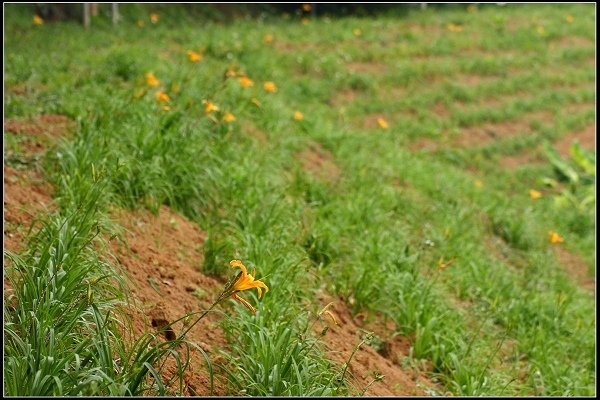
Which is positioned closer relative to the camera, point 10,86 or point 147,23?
point 10,86

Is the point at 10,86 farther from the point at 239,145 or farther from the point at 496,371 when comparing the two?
the point at 496,371

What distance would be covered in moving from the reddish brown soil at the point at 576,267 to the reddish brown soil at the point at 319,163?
2.30 meters

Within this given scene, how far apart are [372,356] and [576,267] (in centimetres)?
434

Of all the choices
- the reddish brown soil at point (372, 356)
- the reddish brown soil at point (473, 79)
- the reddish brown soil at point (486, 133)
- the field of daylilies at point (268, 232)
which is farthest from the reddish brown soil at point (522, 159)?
the reddish brown soil at point (372, 356)

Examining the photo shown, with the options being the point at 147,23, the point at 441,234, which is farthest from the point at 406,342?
the point at 147,23

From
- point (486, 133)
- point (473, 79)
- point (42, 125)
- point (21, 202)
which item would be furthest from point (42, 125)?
point (473, 79)

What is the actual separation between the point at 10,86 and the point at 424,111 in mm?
6102

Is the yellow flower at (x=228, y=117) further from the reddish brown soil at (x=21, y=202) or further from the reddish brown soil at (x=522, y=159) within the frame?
the reddish brown soil at (x=522, y=159)

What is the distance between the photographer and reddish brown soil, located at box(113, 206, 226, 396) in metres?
3.33

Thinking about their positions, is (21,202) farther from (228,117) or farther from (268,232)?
(228,117)

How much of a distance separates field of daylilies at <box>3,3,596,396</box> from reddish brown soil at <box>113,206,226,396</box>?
15mm

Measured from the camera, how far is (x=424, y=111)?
11242 mm

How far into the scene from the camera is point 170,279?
398 cm

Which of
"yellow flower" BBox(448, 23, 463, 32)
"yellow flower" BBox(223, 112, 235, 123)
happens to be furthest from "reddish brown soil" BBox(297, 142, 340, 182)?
"yellow flower" BBox(448, 23, 463, 32)
